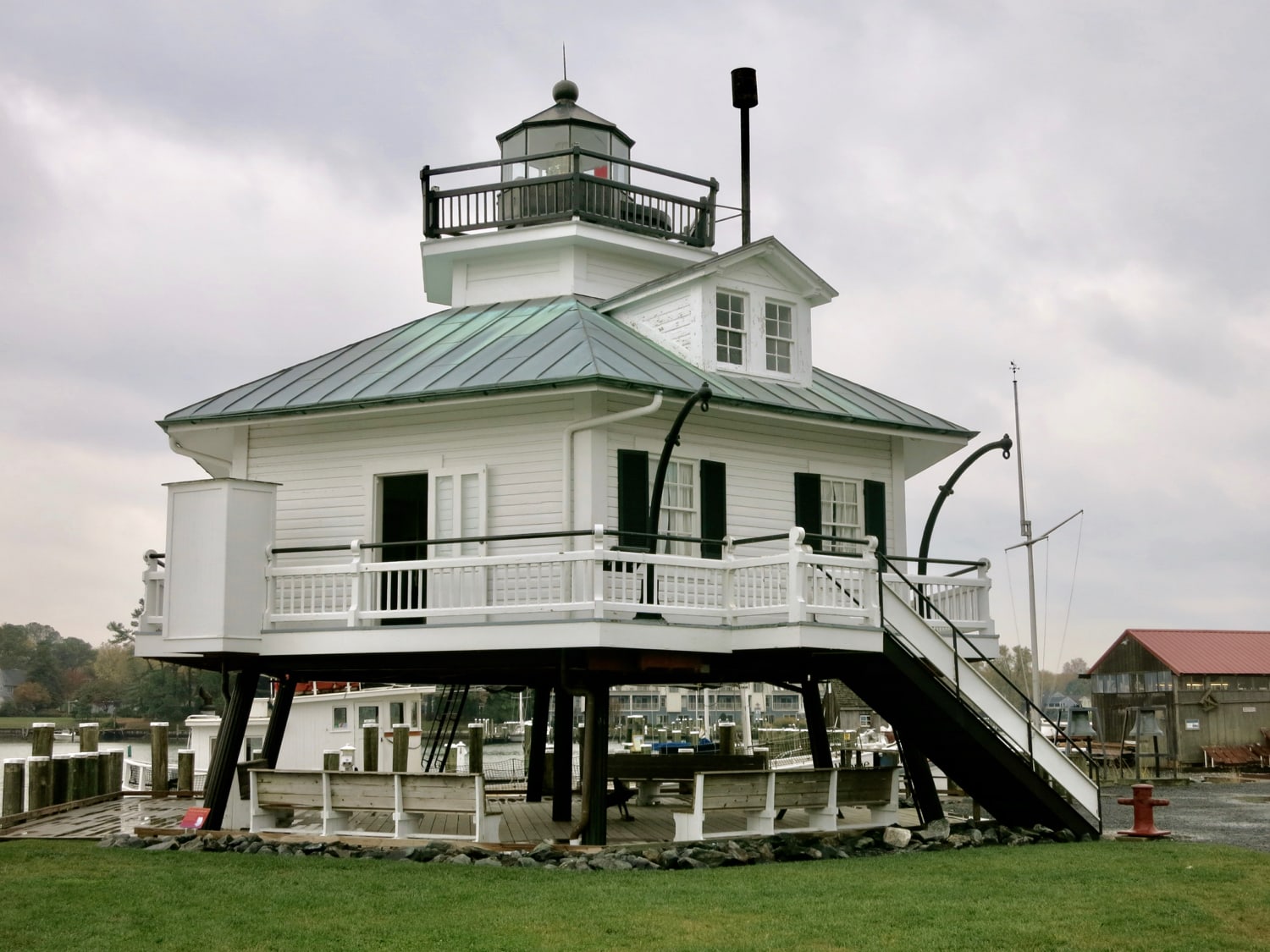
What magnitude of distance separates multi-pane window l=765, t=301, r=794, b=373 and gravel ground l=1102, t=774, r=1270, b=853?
8647 millimetres

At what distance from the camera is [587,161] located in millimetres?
25688

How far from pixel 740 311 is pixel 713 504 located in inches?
135

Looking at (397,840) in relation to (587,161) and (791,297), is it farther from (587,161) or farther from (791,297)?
(587,161)

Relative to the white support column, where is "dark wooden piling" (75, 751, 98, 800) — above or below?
below

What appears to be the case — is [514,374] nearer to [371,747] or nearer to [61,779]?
[61,779]

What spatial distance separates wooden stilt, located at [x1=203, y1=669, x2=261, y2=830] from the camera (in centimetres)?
1964

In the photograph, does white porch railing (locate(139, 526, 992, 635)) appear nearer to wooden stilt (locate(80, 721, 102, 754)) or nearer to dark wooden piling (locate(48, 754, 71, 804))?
dark wooden piling (locate(48, 754, 71, 804))

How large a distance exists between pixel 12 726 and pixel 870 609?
70739 millimetres

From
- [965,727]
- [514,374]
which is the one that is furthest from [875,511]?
[514,374]

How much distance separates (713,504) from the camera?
2048 cm

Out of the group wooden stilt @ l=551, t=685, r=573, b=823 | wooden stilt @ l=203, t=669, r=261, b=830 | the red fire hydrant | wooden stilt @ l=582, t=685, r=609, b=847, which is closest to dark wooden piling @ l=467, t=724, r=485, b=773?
wooden stilt @ l=551, t=685, r=573, b=823

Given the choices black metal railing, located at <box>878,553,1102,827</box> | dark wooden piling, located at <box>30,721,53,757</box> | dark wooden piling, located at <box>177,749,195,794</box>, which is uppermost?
black metal railing, located at <box>878,553,1102,827</box>

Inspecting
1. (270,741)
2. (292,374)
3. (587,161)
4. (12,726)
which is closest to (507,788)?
(270,741)

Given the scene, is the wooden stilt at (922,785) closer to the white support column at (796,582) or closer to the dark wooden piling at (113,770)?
the white support column at (796,582)
